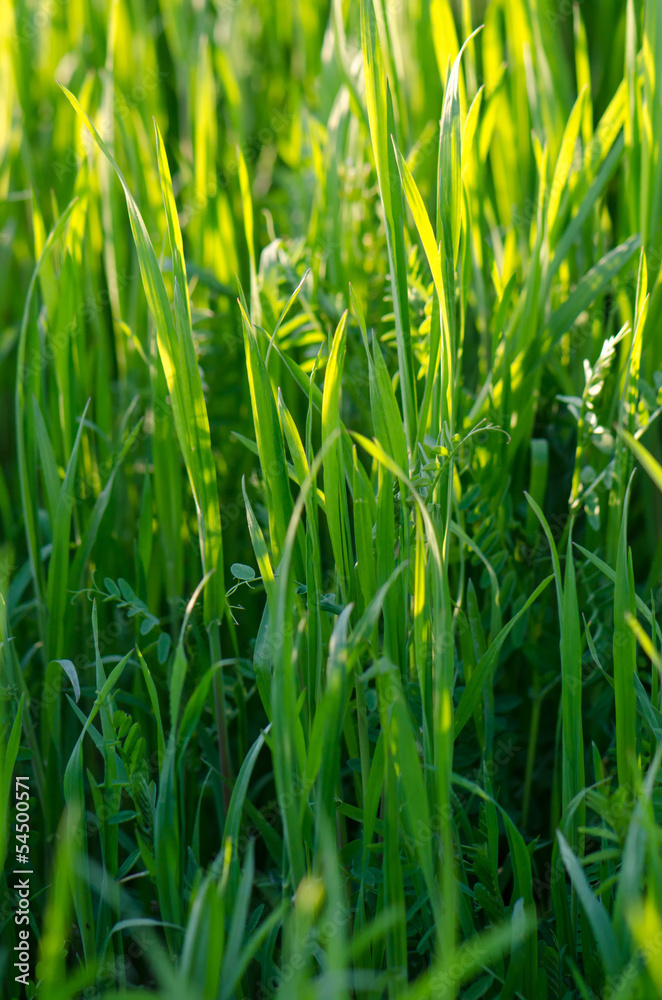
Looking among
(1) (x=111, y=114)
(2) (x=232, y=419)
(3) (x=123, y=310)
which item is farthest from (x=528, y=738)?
(1) (x=111, y=114)

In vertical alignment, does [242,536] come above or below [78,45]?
below

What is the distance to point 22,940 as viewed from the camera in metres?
0.63

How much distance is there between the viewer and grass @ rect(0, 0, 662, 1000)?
0.50 m

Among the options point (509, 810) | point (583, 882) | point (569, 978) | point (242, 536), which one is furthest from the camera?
point (242, 536)

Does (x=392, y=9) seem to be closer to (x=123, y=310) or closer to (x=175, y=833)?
(x=123, y=310)

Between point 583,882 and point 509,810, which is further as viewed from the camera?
point 509,810

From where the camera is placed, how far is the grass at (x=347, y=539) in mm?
500

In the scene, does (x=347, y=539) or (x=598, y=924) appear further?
(x=347, y=539)

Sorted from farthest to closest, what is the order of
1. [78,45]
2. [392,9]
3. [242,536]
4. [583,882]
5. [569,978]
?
1. [78,45]
2. [392,9]
3. [242,536]
4. [569,978]
5. [583,882]

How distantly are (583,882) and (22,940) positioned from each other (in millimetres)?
435

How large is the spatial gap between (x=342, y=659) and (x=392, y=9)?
92cm

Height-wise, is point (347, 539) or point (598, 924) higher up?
point (347, 539)

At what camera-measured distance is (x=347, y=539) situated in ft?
1.94

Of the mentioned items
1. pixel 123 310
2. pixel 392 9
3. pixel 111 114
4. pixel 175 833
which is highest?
pixel 392 9
